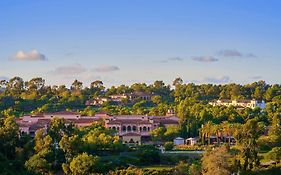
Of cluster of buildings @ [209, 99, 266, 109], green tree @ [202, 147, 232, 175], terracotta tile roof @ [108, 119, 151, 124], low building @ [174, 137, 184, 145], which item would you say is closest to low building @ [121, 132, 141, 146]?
low building @ [174, 137, 184, 145]

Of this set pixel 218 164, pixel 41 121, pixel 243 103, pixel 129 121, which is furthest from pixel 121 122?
pixel 218 164

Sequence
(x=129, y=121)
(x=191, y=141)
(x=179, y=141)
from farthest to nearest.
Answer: (x=129, y=121)
(x=179, y=141)
(x=191, y=141)

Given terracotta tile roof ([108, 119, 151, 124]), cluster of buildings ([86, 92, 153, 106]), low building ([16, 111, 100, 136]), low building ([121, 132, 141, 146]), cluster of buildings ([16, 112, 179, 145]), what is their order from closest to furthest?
low building ([121, 132, 141, 146])
low building ([16, 111, 100, 136])
cluster of buildings ([16, 112, 179, 145])
terracotta tile roof ([108, 119, 151, 124])
cluster of buildings ([86, 92, 153, 106])

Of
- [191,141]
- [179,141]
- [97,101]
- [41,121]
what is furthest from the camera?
[97,101]

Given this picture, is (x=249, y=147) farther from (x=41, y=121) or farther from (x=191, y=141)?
(x=41, y=121)

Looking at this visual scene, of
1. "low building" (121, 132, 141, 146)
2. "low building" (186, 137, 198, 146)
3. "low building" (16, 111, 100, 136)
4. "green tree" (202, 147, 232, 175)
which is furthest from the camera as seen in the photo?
"low building" (16, 111, 100, 136)

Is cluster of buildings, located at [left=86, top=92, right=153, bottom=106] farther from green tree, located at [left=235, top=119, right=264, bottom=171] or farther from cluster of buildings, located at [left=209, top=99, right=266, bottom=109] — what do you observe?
green tree, located at [left=235, top=119, right=264, bottom=171]

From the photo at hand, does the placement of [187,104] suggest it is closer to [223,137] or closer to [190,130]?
[190,130]

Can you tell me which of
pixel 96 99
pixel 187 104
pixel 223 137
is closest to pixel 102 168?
pixel 223 137

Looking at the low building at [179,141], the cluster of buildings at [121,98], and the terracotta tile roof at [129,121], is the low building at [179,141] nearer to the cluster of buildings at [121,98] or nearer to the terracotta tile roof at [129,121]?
the terracotta tile roof at [129,121]
